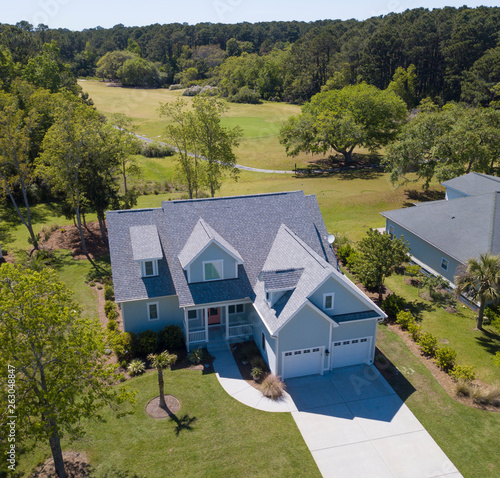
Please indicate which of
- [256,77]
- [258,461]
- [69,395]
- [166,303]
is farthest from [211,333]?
[256,77]

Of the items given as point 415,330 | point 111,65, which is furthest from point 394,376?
point 111,65

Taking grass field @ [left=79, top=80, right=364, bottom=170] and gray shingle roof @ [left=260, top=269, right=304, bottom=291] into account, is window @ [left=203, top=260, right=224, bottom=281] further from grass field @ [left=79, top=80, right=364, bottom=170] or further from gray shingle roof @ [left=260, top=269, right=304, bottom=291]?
grass field @ [left=79, top=80, right=364, bottom=170]

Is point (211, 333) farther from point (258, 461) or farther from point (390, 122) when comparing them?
point (390, 122)

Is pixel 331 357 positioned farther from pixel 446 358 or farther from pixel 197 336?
pixel 197 336

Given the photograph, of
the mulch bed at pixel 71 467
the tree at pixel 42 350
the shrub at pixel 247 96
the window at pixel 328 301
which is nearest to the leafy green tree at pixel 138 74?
the shrub at pixel 247 96

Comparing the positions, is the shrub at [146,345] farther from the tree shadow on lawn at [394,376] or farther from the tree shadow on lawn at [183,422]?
the tree shadow on lawn at [394,376]

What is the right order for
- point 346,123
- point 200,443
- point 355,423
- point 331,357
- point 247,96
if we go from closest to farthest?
point 200,443 < point 355,423 < point 331,357 < point 346,123 < point 247,96
